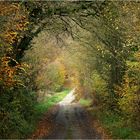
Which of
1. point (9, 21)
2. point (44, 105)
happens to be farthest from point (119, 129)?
point (44, 105)

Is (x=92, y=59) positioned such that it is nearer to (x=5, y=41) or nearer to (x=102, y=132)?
(x=102, y=132)

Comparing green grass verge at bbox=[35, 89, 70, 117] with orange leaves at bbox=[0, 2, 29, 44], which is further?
green grass verge at bbox=[35, 89, 70, 117]

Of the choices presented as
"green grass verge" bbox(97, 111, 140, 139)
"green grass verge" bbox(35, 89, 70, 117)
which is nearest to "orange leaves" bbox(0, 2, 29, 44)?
"green grass verge" bbox(97, 111, 140, 139)

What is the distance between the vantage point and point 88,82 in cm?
4900

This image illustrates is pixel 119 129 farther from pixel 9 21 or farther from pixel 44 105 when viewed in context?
pixel 44 105

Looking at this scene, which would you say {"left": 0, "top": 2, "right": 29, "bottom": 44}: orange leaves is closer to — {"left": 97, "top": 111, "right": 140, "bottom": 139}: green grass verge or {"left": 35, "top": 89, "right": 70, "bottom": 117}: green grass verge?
{"left": 97, "top": 111, "right": 140, "bottom": 139}: green grass verge

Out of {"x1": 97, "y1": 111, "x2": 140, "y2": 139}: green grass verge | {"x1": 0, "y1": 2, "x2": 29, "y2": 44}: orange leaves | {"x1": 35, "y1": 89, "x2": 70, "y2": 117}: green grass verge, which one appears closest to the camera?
{"x1": 0, "y1": 2, "x2": 29, "y2": 44}: orange leaves

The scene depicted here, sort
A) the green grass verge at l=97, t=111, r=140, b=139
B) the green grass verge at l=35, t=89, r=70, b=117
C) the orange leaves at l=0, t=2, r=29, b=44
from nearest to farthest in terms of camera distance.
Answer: the orange leaves at l=0, t=2, r=29, b=44 < the green grass verge at l=97, t=111, r=140, b=139 < the green grass verge at l=35, t=89, r=70, b=117

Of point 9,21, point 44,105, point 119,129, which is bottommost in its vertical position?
point 119,129

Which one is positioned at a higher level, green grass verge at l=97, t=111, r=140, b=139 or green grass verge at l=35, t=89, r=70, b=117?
green grass verge at l=35, t=89, r=70, b=117

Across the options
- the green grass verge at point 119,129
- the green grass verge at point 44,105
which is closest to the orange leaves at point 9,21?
the green grass verge at point 119,129

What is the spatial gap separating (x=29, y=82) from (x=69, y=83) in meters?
79.7

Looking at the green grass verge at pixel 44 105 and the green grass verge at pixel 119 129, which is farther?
the green grass verge at pixel 44 105

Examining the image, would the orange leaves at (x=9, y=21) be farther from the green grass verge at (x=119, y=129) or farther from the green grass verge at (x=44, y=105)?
the green grass verge at (x=44, y=105)
